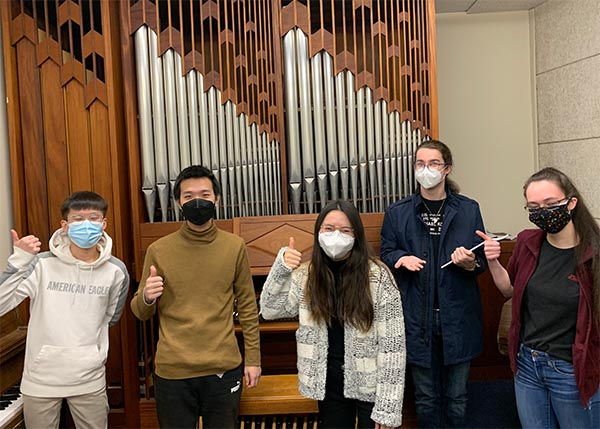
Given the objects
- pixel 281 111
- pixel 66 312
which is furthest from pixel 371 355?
pixel 281 111

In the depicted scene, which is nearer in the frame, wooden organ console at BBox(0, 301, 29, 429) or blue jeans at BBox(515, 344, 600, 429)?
blue jeans at BBox(515, 344, 600, 429)

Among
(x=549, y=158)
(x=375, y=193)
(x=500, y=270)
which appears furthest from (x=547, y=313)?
(x=549, y=158)

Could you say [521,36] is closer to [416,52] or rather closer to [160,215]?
[416,52]

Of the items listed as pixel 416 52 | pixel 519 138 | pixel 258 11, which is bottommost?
pixel 519 138

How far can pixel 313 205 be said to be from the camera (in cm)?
336

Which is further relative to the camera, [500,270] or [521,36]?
[521,36]

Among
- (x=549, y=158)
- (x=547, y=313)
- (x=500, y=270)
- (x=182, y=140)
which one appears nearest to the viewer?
(x=547, y=313)

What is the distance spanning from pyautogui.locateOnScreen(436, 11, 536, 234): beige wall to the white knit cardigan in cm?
250

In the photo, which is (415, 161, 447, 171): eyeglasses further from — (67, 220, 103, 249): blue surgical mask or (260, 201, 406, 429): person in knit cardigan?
(67, 220, 103, 249): blue surgical mask

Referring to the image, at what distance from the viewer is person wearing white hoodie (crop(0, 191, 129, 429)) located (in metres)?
2.30

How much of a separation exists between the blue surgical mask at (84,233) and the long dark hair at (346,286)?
89cm

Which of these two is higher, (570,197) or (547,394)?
(570,197)

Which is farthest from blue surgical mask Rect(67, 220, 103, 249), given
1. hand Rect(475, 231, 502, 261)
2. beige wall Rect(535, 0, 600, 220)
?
beige wall Rect(535, 0, 600, 220)

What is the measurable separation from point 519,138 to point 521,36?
750mm
